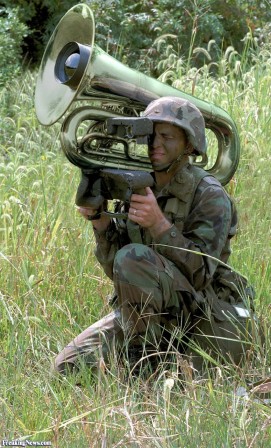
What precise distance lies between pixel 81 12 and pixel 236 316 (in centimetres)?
147

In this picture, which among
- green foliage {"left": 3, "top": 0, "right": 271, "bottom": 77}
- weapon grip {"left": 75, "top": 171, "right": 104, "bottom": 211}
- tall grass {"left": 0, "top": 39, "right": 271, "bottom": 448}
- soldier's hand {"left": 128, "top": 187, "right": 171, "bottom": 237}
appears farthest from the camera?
green foliage {"left": 3, "top": 0, "right": 271, "bottom": 77}

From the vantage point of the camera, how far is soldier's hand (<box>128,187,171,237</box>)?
14.5 feet

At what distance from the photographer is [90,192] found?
4.59 metres

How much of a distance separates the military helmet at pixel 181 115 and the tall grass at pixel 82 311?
2.64 feet

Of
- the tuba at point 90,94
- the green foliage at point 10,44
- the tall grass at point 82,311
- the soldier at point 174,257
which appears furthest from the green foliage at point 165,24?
the soldier at point 174,257

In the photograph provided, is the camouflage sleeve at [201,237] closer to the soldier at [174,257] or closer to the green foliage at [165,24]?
the soldier at [174,257]

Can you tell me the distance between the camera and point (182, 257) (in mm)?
4516

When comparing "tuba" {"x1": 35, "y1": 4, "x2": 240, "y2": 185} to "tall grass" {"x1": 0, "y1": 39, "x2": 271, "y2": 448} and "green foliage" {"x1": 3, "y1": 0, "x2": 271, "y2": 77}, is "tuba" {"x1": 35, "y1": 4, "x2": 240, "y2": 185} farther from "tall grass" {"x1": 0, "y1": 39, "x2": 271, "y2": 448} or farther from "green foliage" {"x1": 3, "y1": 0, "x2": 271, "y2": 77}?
"green foliage" {"x1": 3, "y1": 0, "x2": 271, "y2": 77}

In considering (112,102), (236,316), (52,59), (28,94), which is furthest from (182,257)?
(28,94)

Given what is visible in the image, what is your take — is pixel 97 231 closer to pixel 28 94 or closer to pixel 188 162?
pixel 188 162

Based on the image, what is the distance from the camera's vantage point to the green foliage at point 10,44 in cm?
873

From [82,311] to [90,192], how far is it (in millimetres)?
844

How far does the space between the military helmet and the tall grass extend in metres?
0.81

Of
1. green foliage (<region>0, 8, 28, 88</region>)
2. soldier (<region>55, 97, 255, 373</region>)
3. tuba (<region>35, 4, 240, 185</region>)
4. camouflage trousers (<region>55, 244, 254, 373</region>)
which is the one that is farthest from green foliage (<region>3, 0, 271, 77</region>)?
camouflage trousers (<region>55, 244, 254, 373</region>)
